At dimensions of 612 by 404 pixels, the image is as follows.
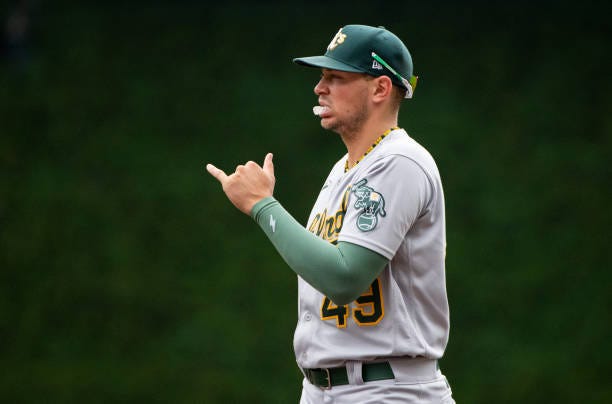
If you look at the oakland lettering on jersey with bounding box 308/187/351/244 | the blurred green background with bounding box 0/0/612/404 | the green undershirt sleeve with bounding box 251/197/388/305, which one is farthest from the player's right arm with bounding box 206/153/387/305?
the blurred green background with bounding box 0/0/612/404

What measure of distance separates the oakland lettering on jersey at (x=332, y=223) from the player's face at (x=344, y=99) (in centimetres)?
23

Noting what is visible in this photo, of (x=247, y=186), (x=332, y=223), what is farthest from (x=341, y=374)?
(x=247, y=186)

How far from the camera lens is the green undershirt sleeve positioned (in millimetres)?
2402

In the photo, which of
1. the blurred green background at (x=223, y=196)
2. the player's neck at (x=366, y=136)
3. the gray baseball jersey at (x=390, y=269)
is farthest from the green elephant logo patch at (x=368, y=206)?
the blurred green background at (x=223, y=196)

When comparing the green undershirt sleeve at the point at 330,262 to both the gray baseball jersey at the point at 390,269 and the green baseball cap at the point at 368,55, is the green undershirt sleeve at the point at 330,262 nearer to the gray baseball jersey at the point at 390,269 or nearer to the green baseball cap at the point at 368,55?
the gray baseball jersey at the point at 390,269

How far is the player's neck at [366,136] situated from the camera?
2793 millimetres

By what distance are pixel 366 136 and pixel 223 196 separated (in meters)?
7.14
